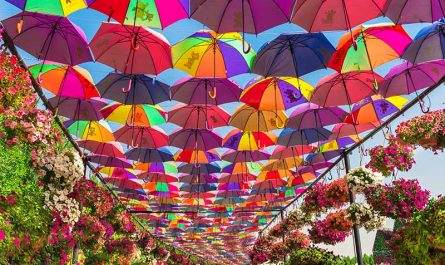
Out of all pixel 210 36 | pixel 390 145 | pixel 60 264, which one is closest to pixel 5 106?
pixel 210 36

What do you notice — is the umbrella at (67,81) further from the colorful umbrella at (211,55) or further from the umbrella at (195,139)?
the umbrella at (195,139)

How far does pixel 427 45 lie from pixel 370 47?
3.18 ft

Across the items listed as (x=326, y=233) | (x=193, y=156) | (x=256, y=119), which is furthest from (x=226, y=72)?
(x=326, y=233)

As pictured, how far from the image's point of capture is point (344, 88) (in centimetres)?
880

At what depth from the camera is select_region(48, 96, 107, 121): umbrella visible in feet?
31.3

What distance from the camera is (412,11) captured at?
590cm

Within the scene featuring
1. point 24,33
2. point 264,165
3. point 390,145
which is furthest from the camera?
point 264,165

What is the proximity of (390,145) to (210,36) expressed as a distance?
4947mm

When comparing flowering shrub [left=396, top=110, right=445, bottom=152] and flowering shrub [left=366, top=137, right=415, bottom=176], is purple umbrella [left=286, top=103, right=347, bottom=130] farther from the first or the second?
flowering shrub [left=396, top=110, right=445, bottom=152]

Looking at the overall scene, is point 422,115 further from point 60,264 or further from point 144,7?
point 60,264

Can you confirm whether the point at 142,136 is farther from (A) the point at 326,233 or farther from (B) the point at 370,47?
(B) the point at 370,47

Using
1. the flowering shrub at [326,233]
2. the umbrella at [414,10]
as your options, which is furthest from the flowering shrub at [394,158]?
the umbrella at [414,10]

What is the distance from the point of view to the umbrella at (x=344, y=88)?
8.44 metres

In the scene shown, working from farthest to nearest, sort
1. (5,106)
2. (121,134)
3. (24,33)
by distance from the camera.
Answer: (121,134) → (24,33) → (5,106)
